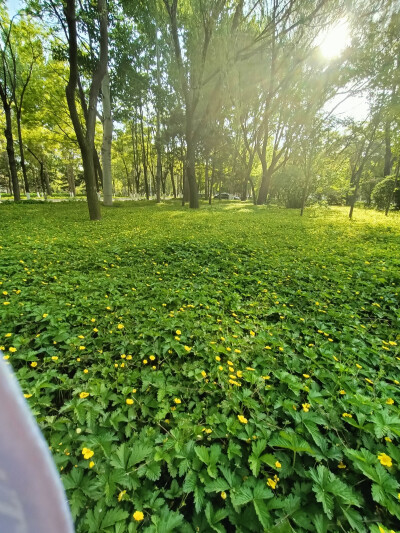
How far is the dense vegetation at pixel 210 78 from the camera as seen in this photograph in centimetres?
1028

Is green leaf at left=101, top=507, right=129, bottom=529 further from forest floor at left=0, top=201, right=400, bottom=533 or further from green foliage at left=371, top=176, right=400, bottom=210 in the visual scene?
green foliage at left=371, top=176, right=400, bottom=210

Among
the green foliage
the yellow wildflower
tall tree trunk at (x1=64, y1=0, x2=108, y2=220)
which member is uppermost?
tall tree trunk at (x1=64, y1=0, x2=108, y2=220)

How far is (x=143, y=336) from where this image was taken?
2318 millimetres

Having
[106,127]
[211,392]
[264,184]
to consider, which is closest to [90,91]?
[106,127]

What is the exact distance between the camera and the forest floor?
1.13 metres

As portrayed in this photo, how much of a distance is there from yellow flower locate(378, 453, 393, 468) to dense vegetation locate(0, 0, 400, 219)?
29.7 ft

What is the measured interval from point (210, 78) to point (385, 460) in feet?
49.7

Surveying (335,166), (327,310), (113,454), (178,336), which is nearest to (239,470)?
(113,454)

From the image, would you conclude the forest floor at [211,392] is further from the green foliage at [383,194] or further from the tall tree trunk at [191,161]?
the green foliage at [383,194]

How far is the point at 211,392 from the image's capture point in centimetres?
177

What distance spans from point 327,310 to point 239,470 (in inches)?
95.4

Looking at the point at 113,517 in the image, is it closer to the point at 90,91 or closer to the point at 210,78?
the point at 90,91

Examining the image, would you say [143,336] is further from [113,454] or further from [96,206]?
[96,206]

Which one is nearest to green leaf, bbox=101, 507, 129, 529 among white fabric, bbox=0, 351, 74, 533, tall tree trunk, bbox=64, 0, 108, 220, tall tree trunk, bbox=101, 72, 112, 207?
white fabric, bbox=0, 351, 74, 533
